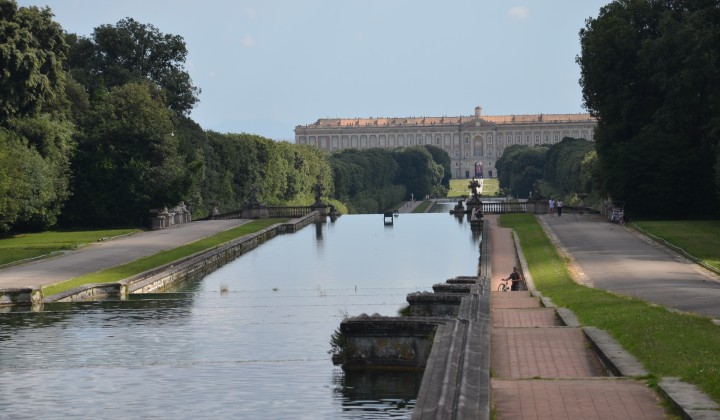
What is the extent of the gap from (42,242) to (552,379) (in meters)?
44.7

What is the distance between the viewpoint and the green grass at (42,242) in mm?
49219

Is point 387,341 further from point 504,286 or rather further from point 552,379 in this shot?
point 504,286

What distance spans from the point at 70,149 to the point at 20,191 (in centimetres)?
1249

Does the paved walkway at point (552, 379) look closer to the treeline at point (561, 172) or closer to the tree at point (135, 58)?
the treeline at point (561, 172)

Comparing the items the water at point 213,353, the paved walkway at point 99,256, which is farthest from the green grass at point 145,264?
the water at point 213,353

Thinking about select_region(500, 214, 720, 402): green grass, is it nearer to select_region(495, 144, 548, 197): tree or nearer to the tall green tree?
the tall green tree

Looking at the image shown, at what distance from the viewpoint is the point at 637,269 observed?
126 feet

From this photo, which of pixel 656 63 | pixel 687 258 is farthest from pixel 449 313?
pixel 656 63

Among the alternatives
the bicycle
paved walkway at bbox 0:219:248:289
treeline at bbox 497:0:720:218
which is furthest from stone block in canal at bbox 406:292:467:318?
treeline at bbox 497:0:720:218

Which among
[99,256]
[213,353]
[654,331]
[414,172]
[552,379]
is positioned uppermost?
[414,172]

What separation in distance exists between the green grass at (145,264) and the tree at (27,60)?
11536 millimetres

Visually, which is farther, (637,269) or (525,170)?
(525,170)

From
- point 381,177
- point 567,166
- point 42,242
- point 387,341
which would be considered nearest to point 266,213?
point 42,242

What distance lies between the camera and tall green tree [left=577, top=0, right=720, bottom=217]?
206 feet
